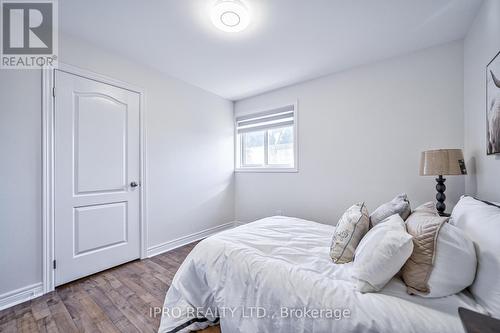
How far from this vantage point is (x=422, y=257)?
959 millimetres

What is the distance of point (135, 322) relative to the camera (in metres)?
1.50

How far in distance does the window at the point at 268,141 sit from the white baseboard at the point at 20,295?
9.41 feet

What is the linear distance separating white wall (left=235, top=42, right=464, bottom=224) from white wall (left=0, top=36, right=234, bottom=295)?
39.8 inches

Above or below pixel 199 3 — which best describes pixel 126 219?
below

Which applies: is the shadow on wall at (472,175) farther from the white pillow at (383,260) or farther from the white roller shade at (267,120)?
the white roller shade at (267,120)

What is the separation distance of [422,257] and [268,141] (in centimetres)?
285

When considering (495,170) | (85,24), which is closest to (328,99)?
(495,170)

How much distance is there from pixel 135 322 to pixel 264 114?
123 inches

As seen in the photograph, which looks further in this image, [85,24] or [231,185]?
[231,185]

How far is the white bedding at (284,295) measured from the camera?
876 millimetres

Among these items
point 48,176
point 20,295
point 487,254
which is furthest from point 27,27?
point 487,254

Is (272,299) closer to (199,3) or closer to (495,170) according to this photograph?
(495,170)

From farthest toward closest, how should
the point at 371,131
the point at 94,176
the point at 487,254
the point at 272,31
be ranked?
the point at 371,131, the point at 94,176, the point at 272,31, the point at 487,254

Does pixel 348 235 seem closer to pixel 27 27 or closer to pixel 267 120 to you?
pixel 267 120
